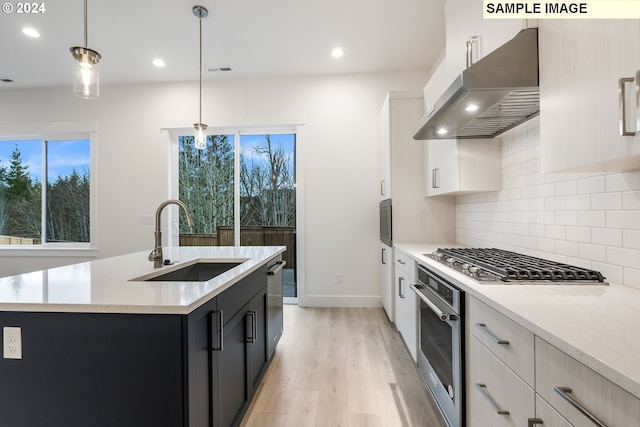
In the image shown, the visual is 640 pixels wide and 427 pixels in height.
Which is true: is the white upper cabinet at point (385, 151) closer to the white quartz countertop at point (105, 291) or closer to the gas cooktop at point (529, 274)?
the gas cooktop at point (529, 274)

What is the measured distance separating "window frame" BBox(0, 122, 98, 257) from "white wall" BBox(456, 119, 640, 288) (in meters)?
4.75

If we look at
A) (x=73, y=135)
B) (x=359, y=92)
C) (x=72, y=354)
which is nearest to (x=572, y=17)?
(x=72, y=354)

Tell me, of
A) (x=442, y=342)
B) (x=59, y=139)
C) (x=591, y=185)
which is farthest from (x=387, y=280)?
(x=59, y=139)

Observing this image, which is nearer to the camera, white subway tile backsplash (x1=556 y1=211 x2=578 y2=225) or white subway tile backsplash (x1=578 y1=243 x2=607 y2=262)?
white subway tile backsplash (x1=578 y1=243 x2=607 y2=262)

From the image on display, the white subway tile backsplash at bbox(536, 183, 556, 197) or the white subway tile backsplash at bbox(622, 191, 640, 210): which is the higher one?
the white subway tile backsplash at bbox(536, 183, 556, 197)

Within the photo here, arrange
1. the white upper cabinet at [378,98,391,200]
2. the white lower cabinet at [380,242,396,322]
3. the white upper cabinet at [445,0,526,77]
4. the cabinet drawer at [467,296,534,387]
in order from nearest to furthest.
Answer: the cabinet drawer at [467,296,534,387] → the white upper cabinet at [445,0,526,77] → the white lower cabinet at [380,242,396,322] → the white upper cabinet at [378,98,391,200]

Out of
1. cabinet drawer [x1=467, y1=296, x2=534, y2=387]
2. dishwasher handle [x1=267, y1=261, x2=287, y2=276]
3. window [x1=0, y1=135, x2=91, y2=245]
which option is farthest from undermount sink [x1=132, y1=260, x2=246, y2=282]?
window [x1=0, y1=135, x2=91, y2=245]

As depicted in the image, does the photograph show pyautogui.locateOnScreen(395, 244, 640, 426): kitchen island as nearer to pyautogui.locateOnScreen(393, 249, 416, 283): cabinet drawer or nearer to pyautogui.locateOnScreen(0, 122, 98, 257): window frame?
pyautogui.locateOnScreen(393, 249, 416, 283): cabinet drawer

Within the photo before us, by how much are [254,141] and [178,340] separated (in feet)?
11.5

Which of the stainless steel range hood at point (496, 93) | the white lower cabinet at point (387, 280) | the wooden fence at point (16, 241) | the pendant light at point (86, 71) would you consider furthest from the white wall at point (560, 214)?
the wooden fence at point (16, 241)

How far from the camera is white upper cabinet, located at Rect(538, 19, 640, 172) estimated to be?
2.76 feet

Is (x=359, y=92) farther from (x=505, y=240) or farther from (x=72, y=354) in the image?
(x=72, y=354)

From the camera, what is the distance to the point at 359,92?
154 inches

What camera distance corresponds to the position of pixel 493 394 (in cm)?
113
